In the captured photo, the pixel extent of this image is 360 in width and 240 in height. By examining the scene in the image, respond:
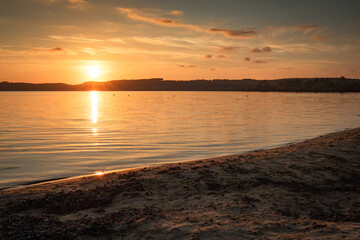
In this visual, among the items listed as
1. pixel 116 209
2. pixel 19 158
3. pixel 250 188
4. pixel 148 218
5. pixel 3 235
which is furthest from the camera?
pixel 19 158

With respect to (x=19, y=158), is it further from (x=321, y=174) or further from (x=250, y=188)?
(x=321, y=174)

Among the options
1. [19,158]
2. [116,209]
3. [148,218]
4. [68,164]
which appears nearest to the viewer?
[148,218]

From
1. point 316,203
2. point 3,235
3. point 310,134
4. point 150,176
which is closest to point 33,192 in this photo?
point 3,235

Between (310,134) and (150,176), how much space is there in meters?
18.3

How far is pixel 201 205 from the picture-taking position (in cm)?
710

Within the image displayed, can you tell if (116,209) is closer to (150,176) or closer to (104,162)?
(150,176)

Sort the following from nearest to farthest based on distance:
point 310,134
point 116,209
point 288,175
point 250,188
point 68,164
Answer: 1. point 116,209
2. point 250,188
3. point 288,175
4. point 68,164
5. point 310,134

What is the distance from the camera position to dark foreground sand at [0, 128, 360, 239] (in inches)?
222

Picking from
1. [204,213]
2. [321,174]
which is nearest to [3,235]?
[204,213]

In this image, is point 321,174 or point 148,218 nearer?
point 148,218

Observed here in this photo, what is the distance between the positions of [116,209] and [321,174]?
7.26 meters

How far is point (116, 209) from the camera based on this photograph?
22.7 ft

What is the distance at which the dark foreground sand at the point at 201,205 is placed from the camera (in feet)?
18.5

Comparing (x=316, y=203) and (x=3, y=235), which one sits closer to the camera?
(x=3, y=235)
